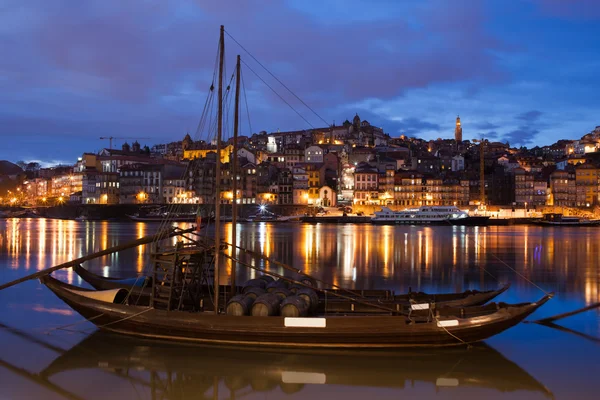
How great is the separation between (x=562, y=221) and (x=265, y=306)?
98.3 metres

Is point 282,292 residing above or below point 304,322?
above

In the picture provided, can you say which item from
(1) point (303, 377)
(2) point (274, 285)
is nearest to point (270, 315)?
(1) point (303, 377)

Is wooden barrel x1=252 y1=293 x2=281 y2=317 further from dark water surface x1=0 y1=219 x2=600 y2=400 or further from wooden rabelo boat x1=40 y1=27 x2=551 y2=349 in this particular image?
dark water surface x1=0 y1=219 x2=600 y2=400

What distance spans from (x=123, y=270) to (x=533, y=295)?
17543 millimetres

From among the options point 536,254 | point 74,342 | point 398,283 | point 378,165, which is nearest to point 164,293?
point 74,342

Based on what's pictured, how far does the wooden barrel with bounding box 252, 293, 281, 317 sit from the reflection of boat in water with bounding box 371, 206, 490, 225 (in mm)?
85628

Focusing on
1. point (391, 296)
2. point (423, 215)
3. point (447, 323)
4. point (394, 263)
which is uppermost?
point (423, 215)

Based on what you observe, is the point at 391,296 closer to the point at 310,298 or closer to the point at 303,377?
the point at 310,298

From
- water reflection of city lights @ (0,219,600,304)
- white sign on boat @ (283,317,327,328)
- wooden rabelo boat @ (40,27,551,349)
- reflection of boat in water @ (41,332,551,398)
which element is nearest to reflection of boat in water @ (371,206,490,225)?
water reflection of city lights @ (0,219,600,304)

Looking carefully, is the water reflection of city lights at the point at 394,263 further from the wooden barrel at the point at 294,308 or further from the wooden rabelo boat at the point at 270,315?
the wooden barrel at the point at 294,308

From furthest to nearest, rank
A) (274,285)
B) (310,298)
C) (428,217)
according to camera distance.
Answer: (428,217) → (274,285) → (310,298)

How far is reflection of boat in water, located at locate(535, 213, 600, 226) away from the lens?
97.0 metres

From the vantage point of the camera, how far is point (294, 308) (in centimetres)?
1274

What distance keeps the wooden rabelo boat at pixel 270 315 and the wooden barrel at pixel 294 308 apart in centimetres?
2
